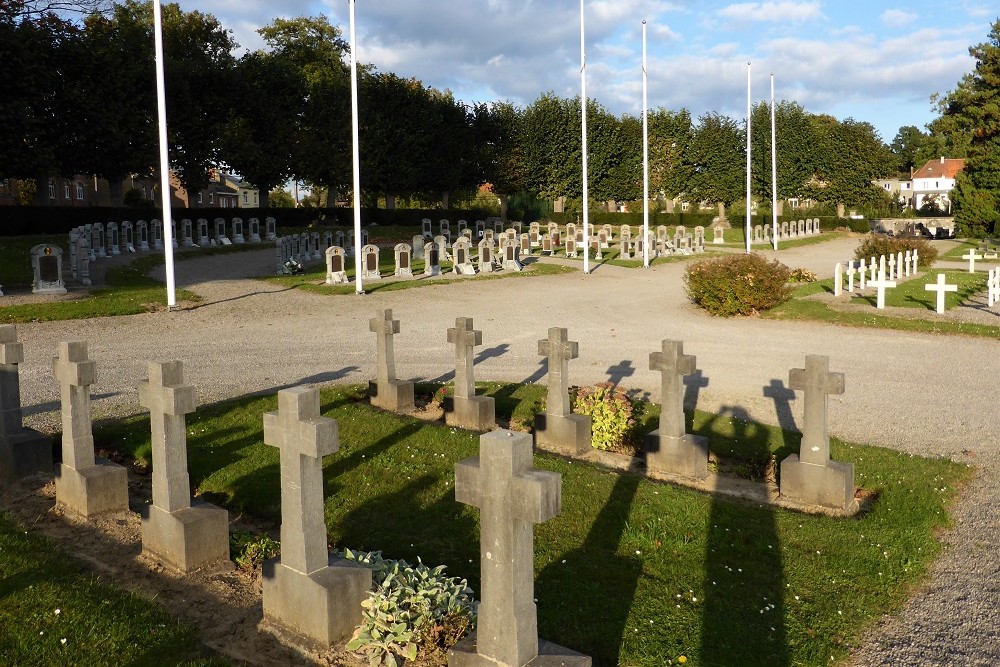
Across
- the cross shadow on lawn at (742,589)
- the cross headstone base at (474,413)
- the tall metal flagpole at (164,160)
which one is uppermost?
the tall metal flagpole at (164,160)

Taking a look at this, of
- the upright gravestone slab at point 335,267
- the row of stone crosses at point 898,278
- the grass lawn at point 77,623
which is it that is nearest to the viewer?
the grass lawn at point 77,623

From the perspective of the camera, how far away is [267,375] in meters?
11.9

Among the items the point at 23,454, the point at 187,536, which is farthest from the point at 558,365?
the point at 23,454

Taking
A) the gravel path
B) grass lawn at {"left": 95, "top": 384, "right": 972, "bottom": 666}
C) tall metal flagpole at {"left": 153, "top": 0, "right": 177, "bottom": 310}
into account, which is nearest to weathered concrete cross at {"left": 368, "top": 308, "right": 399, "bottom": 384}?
grass lawn at {"left": 95, "top": 384, "right": 972, "bottom": 666}

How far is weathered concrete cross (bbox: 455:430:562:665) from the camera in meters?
3.68

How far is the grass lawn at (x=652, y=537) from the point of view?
4.77 metres

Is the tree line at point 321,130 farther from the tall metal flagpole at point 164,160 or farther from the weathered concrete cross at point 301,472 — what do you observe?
the weathered concrete cross at point 301,472

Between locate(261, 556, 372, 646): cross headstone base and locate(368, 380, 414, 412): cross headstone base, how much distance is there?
5196 millimetres

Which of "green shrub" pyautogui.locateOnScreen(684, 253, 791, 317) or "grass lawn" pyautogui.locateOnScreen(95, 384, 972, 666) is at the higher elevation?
"green shrub" pyautogui.locateOnScreen(684, 253, 791, 317)

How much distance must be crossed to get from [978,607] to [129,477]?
21.7 feet

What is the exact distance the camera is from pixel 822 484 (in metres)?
7.10

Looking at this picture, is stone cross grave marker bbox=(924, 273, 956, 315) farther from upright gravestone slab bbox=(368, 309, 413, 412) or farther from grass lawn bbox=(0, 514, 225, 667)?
grass lawn bbox=(0, 514, 225, 667)

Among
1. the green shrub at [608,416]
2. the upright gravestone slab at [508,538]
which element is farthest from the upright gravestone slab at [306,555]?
the green shrub at [608,416]

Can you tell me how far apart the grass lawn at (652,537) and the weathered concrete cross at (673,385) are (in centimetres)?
79
